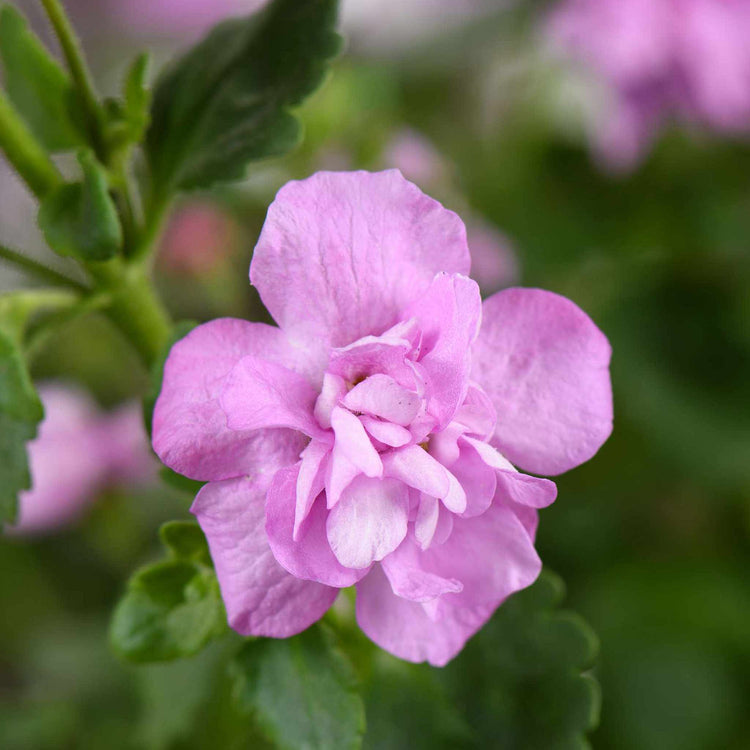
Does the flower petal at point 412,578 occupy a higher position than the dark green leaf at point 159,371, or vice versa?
the dark green leaf at point 159,371

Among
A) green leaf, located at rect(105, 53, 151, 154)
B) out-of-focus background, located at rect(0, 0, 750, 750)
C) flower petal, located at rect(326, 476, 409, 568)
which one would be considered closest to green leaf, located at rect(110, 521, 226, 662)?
flower petal, located at rect(326, 476, 409, 568)

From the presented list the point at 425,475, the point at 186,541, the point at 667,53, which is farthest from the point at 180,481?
the point at 667,53

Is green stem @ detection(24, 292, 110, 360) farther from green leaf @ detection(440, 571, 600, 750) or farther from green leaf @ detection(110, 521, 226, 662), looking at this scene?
green leaf @ detection(440, 571, 600, 750)

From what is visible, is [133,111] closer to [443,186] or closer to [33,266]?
[33,266]

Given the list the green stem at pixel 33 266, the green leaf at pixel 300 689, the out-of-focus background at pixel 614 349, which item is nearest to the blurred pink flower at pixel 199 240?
the out-of-focus background at pixel 614 349

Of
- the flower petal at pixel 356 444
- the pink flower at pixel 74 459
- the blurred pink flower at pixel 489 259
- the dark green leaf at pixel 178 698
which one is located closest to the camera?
the flower petal at pixel 356 444

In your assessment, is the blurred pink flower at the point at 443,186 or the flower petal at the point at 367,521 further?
the blurred pink flower at the point at 443,186

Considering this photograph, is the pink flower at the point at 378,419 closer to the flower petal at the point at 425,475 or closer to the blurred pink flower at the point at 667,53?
the flower petal at the point at 425,475
